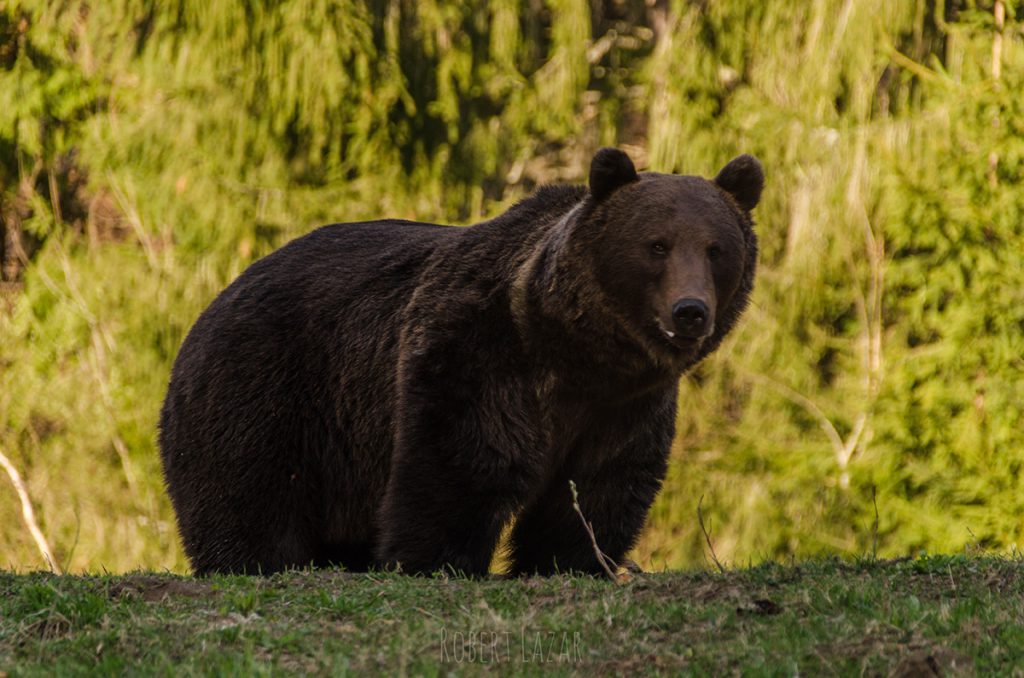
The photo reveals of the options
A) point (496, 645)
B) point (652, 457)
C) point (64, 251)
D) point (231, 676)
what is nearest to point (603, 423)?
point (652, 457)

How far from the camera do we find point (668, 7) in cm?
1930

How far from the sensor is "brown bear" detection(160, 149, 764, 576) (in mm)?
6352

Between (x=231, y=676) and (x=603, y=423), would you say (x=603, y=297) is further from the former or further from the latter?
(x=231, y=676)

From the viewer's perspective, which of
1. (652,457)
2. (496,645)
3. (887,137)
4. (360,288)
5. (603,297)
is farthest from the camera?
(887,137)

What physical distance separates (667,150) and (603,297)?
995 centimetres

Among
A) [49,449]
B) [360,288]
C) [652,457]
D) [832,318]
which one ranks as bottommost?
[49,449]

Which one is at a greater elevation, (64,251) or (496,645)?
(496,645)

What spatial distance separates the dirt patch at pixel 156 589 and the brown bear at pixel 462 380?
1.08 metres

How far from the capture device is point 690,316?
19.7 feet

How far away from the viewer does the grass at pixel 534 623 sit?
4508 mm
